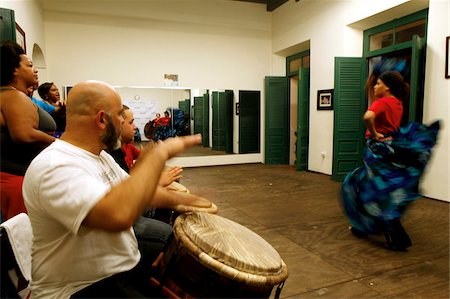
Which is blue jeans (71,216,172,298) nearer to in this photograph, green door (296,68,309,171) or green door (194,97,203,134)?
green door (296,68,309,171)

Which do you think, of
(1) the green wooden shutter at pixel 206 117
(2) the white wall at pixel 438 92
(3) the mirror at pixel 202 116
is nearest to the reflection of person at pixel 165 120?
(3) the mirror at pixel 202 116

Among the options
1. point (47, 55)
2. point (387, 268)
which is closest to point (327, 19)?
point (387, 268)

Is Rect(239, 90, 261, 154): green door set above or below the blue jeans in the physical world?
above

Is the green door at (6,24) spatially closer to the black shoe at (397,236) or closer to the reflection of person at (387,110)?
the reflection of person at (387,110)

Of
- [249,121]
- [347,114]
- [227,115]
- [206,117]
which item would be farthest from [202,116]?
[347,114]

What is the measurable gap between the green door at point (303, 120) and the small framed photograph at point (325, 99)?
1.31 feet

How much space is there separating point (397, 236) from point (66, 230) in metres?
2.50

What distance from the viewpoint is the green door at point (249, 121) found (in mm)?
7277

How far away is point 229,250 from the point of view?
3.44 ft

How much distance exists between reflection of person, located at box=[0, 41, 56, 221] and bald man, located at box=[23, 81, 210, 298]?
83cm

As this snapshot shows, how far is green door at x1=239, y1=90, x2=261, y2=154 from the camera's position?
728 cm

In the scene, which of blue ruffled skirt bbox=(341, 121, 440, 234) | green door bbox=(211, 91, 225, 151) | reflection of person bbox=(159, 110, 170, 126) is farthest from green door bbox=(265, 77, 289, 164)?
blue ruffled skirt bbox=(341, 121, 440, 234)

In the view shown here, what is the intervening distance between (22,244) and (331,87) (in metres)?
5.52

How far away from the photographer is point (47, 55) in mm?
5816
